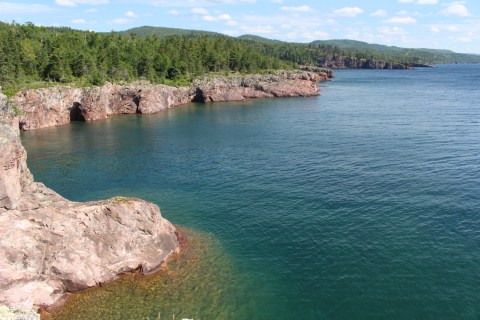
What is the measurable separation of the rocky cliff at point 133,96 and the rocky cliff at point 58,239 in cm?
7268

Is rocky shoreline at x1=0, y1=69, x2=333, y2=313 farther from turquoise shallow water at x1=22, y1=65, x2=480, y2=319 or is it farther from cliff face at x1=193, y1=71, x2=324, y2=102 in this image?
cliff face at x1=193, y1=71, x2=324, y2=102

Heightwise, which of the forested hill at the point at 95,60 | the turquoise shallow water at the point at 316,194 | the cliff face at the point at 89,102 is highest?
the forested hill at the point at 95,60

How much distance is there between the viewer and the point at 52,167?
7181 centimetres

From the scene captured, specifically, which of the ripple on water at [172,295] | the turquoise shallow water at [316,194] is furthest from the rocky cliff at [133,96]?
the ripple on water at [172,295]

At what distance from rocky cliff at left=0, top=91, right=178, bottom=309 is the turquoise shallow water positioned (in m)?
9.06

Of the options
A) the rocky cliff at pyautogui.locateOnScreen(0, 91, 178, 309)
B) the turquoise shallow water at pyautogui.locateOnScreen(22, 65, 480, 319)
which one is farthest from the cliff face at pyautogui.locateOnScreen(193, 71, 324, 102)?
the rocky cliff at pyautogui.locateOnScreen(0, 91, 178, 309)

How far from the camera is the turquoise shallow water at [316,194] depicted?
35062 mm

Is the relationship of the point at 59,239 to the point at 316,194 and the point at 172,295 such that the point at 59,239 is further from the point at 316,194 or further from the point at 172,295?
the point at 316,194

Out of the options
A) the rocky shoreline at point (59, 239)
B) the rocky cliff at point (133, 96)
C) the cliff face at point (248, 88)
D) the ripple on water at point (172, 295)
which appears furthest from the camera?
the cliff face at point (248, 88)

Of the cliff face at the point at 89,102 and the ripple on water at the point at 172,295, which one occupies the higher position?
the cliff face at the point at 89,102

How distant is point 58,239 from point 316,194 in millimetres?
33761

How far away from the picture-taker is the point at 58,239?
120ft

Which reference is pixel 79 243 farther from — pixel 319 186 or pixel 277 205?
pixel 319 186

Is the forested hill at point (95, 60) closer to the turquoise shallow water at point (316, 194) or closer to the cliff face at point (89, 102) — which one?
the cliff face at point (89, 102)
